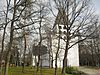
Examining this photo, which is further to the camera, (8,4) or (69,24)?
(69,24)

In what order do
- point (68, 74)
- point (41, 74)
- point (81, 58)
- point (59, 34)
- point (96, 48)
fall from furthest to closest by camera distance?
point (81, 58), point (96, 48), point (68, 74), point (41, 74), point (59, 34)

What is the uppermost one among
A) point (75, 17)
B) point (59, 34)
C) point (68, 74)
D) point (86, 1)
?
point (86, 1)

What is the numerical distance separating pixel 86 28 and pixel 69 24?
222 centimetres

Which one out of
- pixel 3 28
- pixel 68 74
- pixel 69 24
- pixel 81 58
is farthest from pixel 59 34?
pixel 81 58

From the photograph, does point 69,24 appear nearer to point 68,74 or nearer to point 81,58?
point 68,74

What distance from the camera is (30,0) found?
70.4ft

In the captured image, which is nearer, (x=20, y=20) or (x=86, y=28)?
(x=20, y=20)

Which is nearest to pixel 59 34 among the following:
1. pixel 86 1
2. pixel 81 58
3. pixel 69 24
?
pixel 69 24

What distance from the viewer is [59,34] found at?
2948cm

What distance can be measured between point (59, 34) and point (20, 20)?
825 cm

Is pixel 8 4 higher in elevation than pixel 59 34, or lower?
higher

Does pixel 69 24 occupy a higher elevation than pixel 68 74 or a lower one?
higher

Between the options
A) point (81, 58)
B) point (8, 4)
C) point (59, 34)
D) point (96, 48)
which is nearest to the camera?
point (8, 4)

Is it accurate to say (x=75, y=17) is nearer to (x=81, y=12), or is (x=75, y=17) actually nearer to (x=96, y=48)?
(x=81, y=12)
